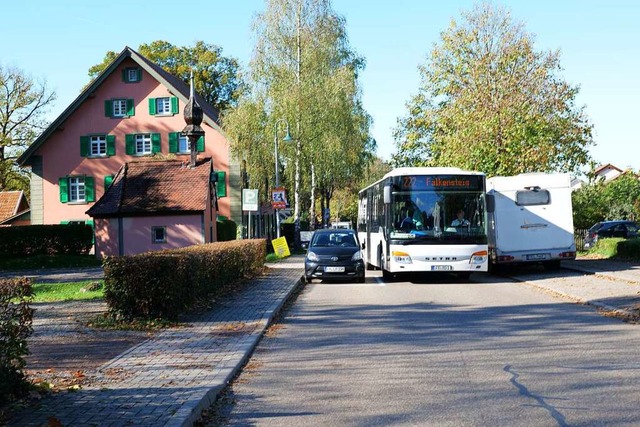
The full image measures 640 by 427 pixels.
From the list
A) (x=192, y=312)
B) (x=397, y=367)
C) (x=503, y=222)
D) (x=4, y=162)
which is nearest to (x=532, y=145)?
(x=503, y=222)

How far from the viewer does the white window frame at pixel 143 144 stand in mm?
51469

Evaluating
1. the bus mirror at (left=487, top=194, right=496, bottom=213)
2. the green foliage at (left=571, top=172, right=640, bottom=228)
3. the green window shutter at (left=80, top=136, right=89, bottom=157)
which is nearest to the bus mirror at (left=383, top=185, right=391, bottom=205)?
the bus mirror at (left=487, top=194, right=496, bottom=213)

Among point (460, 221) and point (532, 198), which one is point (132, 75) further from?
point (460, 221)

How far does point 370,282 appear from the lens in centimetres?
2394

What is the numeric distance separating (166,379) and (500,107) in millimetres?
34059

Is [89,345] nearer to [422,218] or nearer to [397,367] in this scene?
[397,367]

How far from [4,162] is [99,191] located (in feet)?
37.4

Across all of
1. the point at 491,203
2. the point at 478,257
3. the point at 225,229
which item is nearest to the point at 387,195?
the point at 478,257

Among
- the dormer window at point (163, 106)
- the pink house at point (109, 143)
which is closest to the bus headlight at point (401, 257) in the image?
the pink house at point (109, 143)

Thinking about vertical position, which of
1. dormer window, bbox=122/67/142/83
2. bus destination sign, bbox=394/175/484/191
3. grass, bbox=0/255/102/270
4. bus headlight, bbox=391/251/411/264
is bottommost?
grass, bbox=0/255/102/270

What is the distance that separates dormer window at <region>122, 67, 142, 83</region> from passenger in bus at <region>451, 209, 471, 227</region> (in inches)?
1324

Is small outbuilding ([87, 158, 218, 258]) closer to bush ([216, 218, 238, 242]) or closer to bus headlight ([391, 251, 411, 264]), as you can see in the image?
bush ([216, 218, 238, 242])

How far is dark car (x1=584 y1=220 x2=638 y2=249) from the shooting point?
3978cm

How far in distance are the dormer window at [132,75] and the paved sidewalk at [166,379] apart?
3891 cm
